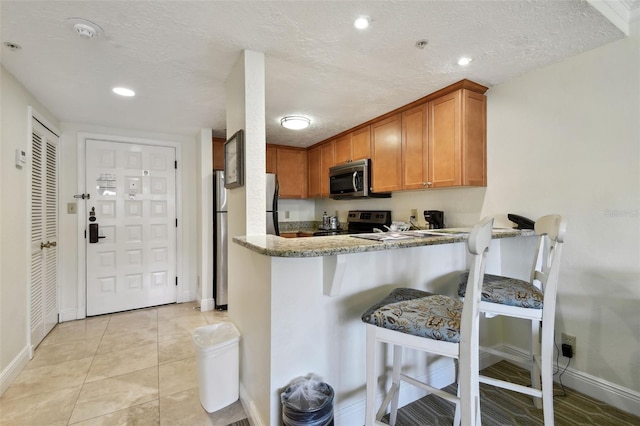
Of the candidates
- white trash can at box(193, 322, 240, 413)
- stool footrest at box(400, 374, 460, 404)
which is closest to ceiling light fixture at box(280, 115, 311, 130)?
white trash can at box(193, 322, 240, 413)

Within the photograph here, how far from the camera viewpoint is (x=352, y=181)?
3518mm

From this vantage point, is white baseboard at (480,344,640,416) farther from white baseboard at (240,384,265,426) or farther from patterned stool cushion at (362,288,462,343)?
white baseboard at (240,384,265,426)

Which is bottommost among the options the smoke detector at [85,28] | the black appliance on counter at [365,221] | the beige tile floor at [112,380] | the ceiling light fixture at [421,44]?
the beige tile floor at [112,380]

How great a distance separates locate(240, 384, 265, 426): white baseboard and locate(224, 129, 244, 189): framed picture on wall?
4.26 ft

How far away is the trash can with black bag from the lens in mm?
1292

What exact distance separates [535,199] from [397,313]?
1.64 m

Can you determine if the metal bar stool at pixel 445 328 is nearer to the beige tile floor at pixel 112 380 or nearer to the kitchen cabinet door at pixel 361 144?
the beige tile floor at pixel 112 380

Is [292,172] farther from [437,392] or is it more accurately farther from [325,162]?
[437,392]

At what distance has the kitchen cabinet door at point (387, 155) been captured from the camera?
2.95 m

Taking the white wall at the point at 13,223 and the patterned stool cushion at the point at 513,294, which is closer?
the patterned stool cushion at the point at 513,294

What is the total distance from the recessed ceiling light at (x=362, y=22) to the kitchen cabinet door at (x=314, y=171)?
107 inches

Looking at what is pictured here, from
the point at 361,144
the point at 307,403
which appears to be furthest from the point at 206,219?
the point at 307,403

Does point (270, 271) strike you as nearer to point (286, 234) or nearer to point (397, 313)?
point (397, 313)

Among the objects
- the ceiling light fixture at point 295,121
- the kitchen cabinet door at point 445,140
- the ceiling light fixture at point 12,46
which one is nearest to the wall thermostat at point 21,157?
the ceiling light fixture at point 12,46
